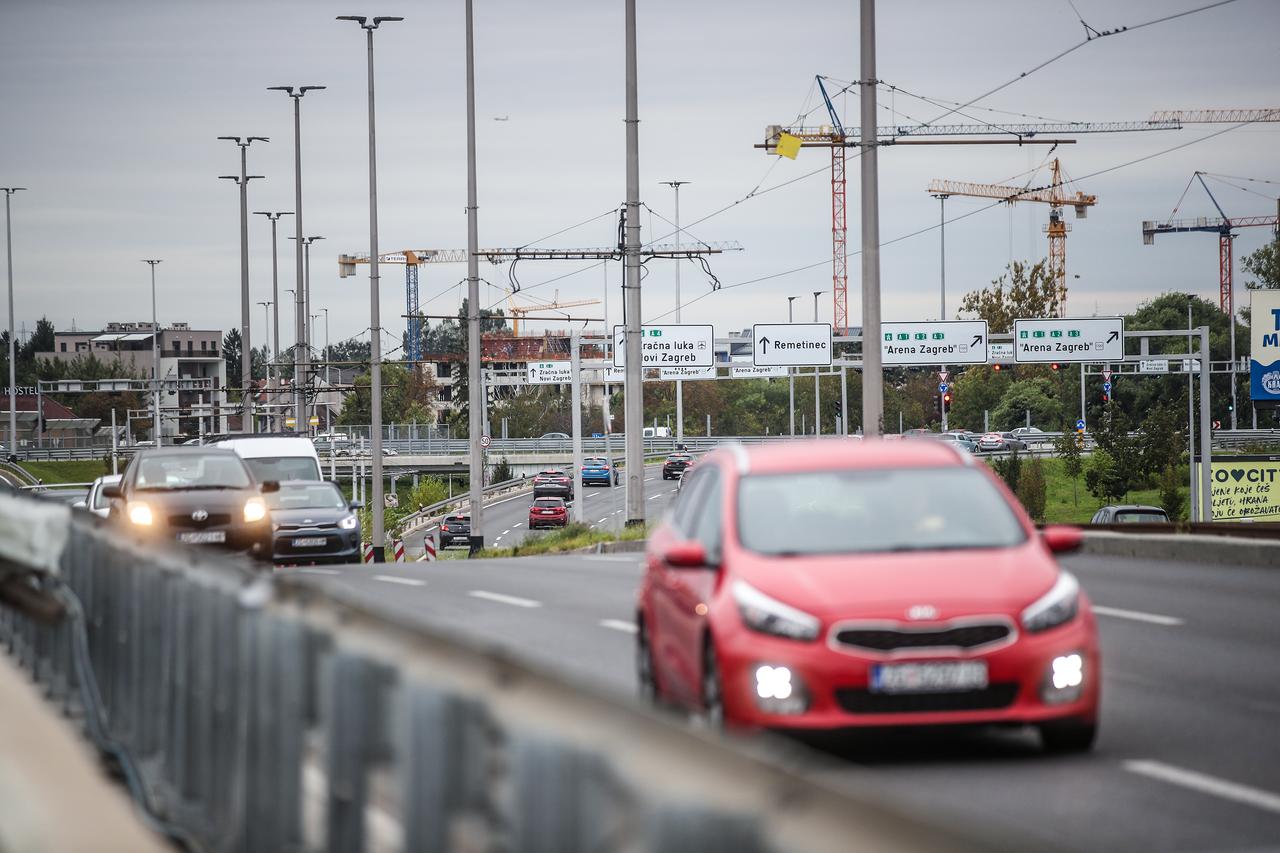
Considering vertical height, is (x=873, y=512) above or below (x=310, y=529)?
above

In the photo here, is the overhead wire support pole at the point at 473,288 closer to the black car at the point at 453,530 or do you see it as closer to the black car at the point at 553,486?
the black car at the point at 453,530

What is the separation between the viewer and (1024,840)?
9.98 feet

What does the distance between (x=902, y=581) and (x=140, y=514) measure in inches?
655

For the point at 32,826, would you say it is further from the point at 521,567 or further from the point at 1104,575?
the point at 521,567

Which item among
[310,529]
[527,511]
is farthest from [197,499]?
[527,511]

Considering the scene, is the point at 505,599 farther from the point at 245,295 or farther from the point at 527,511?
the point at 527,511

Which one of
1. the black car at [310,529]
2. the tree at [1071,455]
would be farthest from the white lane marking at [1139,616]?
the tree at [1071,455]

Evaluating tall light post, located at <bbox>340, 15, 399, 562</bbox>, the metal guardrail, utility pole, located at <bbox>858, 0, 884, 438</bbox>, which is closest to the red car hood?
the metal guardrail

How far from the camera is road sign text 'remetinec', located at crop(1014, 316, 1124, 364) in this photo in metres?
69.3

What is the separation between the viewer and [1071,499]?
3204 inches

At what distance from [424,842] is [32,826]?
4.16 feet

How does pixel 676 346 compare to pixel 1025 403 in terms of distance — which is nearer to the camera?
pixel 676 346

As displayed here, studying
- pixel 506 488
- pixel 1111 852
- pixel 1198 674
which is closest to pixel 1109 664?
pixel 1198 674

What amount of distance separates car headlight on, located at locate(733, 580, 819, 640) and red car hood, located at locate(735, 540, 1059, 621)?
0.12 ft
